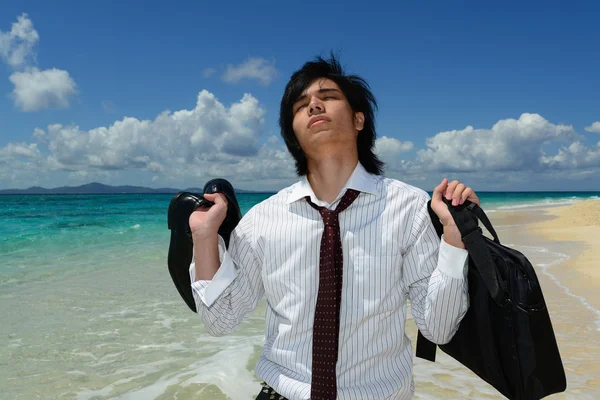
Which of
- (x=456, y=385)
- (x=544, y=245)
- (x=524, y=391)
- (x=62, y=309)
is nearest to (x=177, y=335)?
(x=62, y=309)

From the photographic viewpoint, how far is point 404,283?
197cm

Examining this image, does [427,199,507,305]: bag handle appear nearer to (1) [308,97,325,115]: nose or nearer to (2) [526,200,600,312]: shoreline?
(1) [308,97,325,115]: nose

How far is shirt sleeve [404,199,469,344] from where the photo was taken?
176cm

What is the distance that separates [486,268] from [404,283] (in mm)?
382

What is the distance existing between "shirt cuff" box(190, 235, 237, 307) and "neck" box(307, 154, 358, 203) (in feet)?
1.64

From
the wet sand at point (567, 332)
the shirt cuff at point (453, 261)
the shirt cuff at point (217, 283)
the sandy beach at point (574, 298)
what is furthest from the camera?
the sandy beach at point (574, 298)

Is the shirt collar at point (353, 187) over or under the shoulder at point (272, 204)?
over

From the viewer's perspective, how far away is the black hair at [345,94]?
2291 mm

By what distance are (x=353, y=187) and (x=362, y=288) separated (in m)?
0.42

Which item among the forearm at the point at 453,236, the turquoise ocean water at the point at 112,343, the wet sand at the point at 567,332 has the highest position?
the forearm at the point at 453,236

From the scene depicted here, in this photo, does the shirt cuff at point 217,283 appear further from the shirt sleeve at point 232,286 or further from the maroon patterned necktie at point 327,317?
the maroon patterned necktie at point 327,317

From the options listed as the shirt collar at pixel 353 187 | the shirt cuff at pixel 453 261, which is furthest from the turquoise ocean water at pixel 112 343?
the shirt cuff at pixel 453 261

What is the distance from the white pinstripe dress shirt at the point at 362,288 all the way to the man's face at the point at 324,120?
17cm

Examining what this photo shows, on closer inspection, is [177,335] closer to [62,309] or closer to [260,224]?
[62,309]
